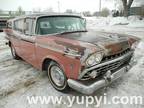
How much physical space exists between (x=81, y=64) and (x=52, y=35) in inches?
54.3

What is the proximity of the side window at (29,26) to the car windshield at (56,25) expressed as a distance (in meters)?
0.23

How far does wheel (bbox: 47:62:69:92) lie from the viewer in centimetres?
368

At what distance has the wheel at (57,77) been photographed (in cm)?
368

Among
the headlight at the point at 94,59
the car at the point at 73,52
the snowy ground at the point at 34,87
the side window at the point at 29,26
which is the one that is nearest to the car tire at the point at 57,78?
the car at the point at 73,52

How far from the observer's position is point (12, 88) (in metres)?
4.20

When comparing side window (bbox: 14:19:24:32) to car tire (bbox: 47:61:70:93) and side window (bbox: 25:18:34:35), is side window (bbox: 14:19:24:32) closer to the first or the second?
side window (bbox: 25:18:34:35)

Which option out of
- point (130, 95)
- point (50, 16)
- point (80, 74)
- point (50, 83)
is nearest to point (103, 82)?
point (80, 74)

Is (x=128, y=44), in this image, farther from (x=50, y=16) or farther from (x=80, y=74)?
(x=50, y=16)

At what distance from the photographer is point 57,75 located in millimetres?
3887

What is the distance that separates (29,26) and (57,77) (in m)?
1.60

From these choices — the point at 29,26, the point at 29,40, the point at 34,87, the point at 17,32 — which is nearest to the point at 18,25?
the point at 17,32

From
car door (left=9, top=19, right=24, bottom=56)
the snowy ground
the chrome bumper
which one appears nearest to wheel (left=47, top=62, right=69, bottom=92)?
the snowy ground

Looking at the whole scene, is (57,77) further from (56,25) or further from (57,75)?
(56,25)

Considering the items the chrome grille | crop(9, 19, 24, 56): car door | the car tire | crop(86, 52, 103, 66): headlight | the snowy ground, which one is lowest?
the snowy ground
